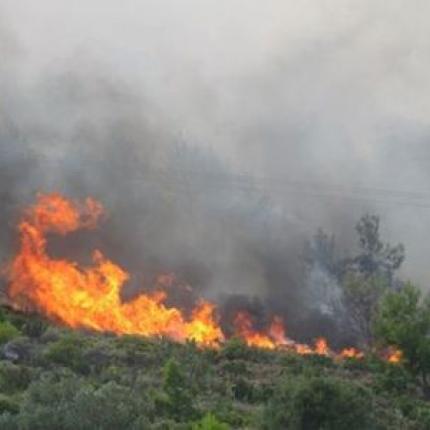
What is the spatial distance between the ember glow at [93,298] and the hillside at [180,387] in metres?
10.6

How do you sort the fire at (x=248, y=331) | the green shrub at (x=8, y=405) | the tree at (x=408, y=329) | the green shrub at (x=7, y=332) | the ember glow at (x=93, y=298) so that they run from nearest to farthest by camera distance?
the green shrub at (x=8, y=405)
the green shrub at (x=7, y=332)
the tree at (x=408, y=329)
the ember glow at (x=93, y=298)
the fire at (x=248, y=331)

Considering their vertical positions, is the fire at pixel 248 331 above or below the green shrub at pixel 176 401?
above

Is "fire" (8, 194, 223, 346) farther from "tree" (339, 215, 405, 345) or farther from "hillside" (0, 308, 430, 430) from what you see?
"tree" (339, 215, 405, 345)

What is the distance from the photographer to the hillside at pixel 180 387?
2806cm

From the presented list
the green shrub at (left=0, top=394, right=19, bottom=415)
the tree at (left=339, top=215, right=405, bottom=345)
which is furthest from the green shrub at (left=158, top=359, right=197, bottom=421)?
the tree at (left=339, top=215, right=405, bottom=345)

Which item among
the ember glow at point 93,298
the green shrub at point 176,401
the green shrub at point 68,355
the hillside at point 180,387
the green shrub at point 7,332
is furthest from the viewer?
the ember glow at point 93,298

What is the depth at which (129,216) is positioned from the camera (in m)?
116

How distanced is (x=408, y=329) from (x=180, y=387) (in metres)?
26.8

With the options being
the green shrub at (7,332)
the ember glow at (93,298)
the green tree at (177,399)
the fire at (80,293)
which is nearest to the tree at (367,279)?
the ember glow at (93,298)

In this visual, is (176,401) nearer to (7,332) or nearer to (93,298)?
(7,332)

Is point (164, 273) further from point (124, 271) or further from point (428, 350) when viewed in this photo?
point (428, 350)

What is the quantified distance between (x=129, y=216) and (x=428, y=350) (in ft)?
187

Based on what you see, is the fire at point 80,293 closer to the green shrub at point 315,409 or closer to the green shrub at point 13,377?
the green shrub at point 13,377

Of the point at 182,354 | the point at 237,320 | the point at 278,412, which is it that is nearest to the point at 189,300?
the point at 237,320
